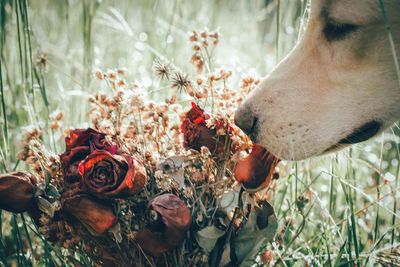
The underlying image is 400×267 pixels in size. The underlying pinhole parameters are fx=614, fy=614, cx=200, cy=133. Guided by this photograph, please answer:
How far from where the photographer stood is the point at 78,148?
1380 millimetres

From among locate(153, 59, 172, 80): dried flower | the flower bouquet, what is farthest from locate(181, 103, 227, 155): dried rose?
locate(153, 59, 172, 80): dried flower

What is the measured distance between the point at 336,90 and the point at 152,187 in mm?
592

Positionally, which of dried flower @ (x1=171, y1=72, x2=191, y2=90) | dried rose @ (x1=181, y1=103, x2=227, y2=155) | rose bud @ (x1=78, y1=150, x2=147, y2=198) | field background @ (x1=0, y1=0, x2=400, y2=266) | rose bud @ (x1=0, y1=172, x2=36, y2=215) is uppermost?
dried flower @ (x1=171, y1=72, x2=191, y2=90)

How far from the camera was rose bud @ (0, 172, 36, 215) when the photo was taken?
1.37 m

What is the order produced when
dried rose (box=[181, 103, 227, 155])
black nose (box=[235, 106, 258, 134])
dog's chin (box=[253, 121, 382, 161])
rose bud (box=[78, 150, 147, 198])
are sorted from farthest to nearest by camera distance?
dog's chin (box=[253, 121, 382, 161])
black nose (box=[235, 106, 258, 134])
dried rose (box=[181, 103, 227, 155])
rose bud (box=[78, 150, 147, 198])

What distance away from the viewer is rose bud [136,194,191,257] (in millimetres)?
1336

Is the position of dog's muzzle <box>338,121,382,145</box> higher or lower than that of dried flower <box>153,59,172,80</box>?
lower

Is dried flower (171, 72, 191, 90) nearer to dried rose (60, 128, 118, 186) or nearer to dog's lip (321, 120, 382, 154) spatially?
dried rose (60, 128, 118, 186)

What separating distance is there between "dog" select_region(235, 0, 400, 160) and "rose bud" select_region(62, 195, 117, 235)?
484 millimetres

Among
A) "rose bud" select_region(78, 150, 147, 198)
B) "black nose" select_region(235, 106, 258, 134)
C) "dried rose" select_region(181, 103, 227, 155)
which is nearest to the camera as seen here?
"rose bud" select_region(78, 150, 147, 198)

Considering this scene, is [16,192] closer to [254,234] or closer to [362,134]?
[254,234]

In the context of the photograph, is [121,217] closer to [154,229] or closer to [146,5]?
[154,229]

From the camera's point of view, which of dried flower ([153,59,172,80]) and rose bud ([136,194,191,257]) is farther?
dried flower ([153,59,172,80])

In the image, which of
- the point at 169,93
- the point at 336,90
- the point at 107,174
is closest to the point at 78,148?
the point at 107,174
